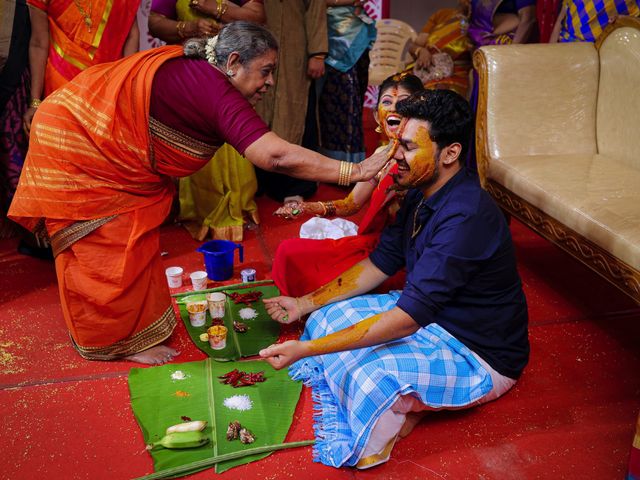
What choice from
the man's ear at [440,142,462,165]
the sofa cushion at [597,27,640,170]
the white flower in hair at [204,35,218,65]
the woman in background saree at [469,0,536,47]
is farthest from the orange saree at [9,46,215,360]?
the woman in background saree at [469,0,536,47]

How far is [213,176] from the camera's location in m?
4.25

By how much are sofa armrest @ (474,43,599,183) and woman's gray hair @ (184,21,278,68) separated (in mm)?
1682

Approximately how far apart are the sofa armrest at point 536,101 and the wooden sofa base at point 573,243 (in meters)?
0.26

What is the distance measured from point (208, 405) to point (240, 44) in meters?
1.45

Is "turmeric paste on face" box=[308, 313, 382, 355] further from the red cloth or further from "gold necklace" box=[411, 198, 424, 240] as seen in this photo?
the red cloth

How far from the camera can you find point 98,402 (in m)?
2.62

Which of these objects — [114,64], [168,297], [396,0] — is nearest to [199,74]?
[114,64]

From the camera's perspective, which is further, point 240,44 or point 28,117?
point 28,117

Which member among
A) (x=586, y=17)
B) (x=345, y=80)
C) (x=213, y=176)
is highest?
(x=586, y=17)

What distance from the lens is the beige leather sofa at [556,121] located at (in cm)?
343

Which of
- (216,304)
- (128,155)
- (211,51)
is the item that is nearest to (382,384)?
(216,304)

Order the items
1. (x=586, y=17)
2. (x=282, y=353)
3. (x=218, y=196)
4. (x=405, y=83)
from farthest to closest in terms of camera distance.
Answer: (x=218, y=196) → (x=586, y=17) → (x=405, y=83) → (x=282, y=353)

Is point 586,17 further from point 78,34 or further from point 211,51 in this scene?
point 78,34

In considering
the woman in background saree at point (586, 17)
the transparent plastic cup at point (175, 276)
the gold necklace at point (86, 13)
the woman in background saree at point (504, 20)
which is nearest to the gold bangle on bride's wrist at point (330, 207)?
the transparent plastic cup at point (175, 276)
